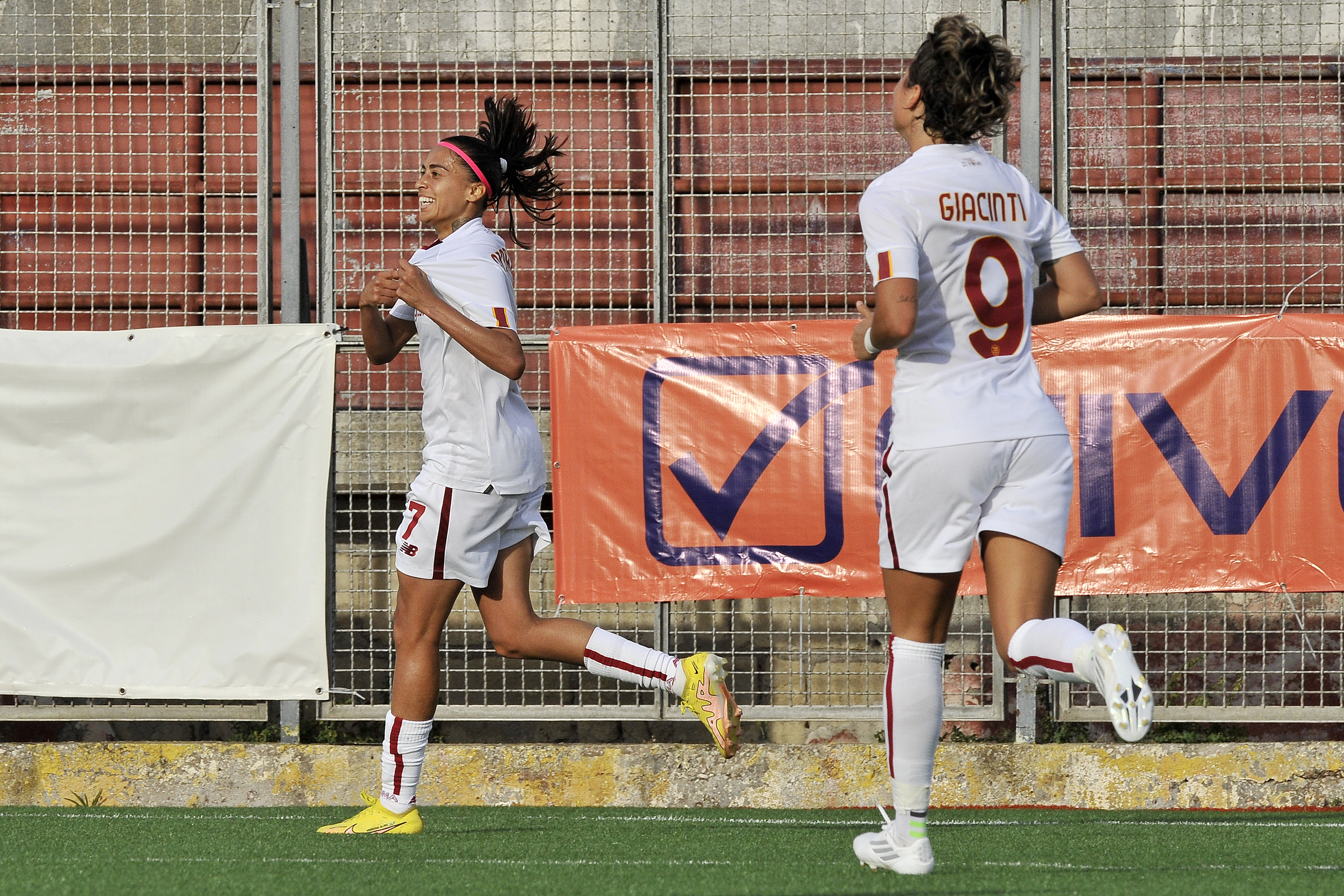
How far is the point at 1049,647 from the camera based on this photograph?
3045 mm

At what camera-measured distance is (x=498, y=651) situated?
4.44 metres

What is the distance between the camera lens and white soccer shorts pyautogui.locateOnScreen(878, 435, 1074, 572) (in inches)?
127

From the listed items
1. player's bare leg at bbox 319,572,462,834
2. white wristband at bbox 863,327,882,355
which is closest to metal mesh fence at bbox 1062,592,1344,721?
player's bare leg at bbox 319,572,462,834

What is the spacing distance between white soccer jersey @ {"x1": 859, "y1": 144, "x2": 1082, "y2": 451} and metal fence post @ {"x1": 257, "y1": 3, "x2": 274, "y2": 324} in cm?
370

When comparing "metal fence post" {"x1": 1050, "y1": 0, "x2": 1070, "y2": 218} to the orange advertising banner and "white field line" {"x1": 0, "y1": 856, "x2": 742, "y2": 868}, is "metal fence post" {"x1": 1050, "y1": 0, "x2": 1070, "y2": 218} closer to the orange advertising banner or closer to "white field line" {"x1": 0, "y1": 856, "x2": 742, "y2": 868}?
the orange advertising banner

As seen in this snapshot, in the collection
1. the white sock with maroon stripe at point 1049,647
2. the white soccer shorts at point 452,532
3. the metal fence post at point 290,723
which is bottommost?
the metal fence post at point 290,723

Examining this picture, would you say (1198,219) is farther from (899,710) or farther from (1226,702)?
(899,710)

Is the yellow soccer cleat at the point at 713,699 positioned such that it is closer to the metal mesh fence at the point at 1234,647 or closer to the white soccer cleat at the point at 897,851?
the white soccer cleat at the point at 897,851

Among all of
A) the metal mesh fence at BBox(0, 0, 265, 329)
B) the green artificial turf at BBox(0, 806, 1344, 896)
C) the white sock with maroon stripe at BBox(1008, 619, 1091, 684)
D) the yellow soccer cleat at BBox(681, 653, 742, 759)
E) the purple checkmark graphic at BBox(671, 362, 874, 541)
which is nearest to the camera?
the white sock with maroon stripe at BBox(1008, 619, 1091, 684)

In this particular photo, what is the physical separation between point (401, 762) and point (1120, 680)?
2.32 m

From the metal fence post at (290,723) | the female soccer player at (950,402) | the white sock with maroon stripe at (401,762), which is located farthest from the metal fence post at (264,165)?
the female soccer player at (950,402)

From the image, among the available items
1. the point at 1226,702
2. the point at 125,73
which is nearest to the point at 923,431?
the point at 1226,702

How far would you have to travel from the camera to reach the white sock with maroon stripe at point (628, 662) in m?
4.32

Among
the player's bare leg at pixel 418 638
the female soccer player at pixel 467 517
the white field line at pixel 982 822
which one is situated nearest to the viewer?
the female soccer player at pixel 467 517
